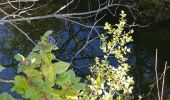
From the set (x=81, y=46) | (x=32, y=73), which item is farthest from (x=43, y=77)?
(x=81, y=46)

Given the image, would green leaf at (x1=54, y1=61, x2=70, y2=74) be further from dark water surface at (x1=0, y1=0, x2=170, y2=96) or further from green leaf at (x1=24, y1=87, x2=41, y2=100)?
dark water surface at (x1=0, y1=0, x2=170, y2=96)

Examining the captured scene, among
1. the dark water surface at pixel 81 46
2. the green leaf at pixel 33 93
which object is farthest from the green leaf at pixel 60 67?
the dark water surface at pixel 81 46

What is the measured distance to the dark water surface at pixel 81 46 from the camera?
7.96 m

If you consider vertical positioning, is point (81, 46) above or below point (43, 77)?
below

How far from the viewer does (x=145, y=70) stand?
8.33 meters

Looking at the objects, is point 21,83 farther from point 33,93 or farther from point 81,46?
point 81,46

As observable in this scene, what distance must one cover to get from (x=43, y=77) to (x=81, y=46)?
7.59 meters

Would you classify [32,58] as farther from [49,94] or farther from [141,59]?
[141,59]

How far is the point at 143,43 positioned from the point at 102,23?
1.70 meters

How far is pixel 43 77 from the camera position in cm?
167

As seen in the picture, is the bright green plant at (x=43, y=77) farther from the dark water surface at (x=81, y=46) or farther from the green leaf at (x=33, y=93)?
the dark water surface at (x=81, y=46)

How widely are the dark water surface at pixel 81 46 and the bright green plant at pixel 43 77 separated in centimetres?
563

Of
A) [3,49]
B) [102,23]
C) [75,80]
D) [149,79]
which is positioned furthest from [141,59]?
[75,80]

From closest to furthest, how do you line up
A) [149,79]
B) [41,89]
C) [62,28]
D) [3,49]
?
1. [41,89]
2. [149,79]
3. [3,49]
4. [62,28]
